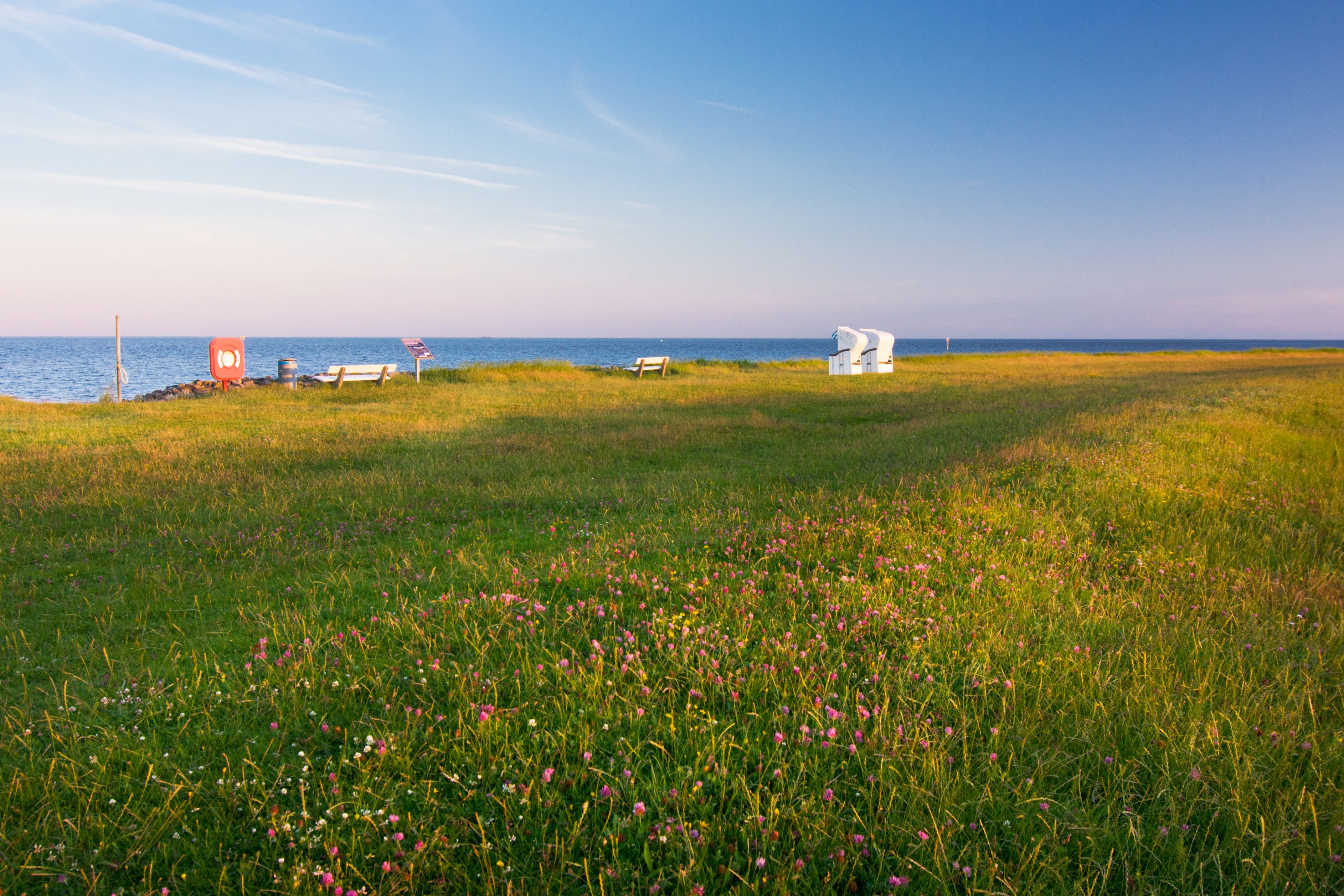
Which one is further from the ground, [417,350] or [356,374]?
[417,350]

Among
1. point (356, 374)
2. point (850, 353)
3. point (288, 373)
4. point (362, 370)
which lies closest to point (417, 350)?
point (362, 370)

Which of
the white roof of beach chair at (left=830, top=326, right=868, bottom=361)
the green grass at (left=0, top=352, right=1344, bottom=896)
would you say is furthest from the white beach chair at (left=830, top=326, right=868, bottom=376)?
the green grass at (left=0, top=352, right=1344, bottom=896)

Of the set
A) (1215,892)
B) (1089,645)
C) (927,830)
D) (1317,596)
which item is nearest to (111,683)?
(927,830)

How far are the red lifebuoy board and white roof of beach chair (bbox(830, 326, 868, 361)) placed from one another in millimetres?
28877

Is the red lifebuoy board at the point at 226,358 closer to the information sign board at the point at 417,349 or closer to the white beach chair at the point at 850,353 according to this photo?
the information sign board at the point at 417,349

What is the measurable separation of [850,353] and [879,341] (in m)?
2.16

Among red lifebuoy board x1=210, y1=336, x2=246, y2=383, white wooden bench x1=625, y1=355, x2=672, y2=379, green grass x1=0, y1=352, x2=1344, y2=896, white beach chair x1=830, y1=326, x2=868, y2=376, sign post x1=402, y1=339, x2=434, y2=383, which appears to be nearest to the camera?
green grass x1=0, y1=352, x2=1344, y2=896

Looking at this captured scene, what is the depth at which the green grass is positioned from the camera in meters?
2.84

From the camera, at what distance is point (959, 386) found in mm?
27812

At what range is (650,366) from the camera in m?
33.3

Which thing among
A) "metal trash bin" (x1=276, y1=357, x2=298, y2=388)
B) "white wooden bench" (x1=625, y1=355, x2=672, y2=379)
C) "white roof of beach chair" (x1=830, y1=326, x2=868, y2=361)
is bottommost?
"metal trash bin" (x1=276, y1=357, x2=298, y2=388)

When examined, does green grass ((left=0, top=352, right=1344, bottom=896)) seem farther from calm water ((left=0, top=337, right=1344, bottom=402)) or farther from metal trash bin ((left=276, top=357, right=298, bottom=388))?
calm water ((left=0, top=337, right=1344, bottom=402))

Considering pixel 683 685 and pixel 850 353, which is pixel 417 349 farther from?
pixel 683 685

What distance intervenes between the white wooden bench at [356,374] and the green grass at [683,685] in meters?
16.6
